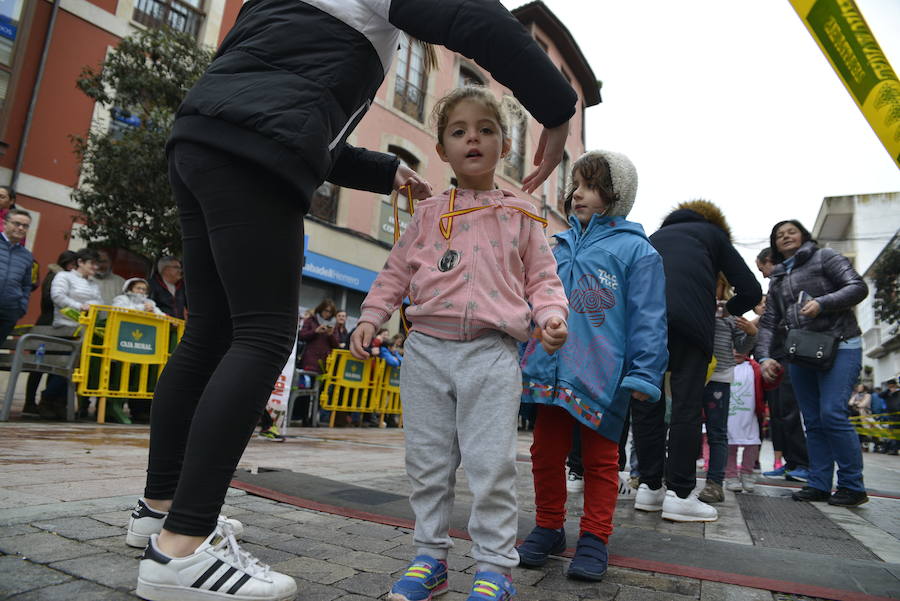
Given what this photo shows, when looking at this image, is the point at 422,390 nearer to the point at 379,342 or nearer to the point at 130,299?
the point at 130,299

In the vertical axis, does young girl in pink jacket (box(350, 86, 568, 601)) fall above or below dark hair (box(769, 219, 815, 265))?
below

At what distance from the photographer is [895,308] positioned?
16.2 metres

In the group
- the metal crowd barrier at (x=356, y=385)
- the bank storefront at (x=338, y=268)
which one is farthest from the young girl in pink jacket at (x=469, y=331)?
the bank storefront at (x=338, y=268)

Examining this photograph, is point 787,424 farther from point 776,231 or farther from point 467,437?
point 467,437

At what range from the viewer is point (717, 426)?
13.1 ft

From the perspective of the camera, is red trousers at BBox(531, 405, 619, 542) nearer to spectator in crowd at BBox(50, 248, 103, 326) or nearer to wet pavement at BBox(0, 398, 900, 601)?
wet pavement at BBox(0, 398, 900, 601)

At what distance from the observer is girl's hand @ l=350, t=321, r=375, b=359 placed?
1.72 meters

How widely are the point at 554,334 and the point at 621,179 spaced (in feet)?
3.94

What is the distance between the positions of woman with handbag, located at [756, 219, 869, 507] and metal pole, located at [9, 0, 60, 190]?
12554 millimetres

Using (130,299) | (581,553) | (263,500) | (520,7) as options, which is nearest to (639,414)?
(581,553)

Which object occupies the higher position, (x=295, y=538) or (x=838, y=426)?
(x=838, y=426)

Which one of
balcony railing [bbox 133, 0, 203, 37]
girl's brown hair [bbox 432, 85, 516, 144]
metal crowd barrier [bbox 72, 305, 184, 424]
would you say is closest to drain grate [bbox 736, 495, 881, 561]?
girl's brown hair [bbox 432, 85, 516, 144]

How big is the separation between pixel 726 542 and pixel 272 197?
7.60 feet

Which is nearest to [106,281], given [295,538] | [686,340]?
[295,538]
